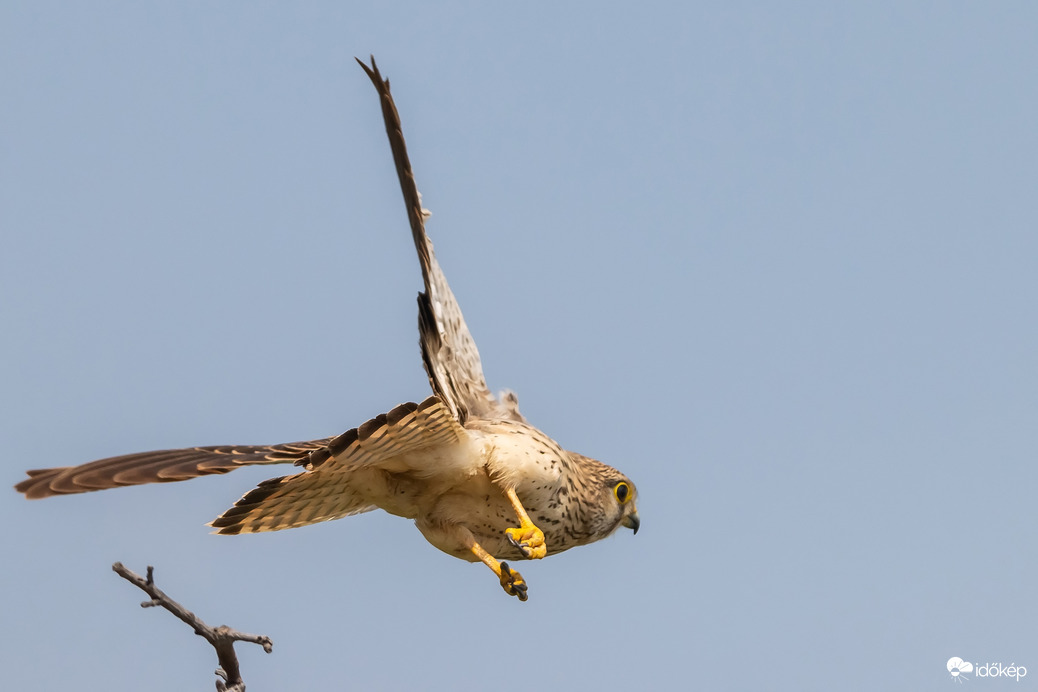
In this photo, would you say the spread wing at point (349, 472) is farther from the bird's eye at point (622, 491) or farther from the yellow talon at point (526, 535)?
the bird's eye at point (622, 491)

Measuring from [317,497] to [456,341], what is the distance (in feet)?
3.59

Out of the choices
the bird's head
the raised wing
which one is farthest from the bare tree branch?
the bird's head

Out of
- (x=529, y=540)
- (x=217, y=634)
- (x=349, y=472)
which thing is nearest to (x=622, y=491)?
(x=529, y=540)

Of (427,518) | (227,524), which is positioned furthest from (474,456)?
(227,524)

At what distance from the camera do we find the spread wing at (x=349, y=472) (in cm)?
440

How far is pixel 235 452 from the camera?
4910 millimetres

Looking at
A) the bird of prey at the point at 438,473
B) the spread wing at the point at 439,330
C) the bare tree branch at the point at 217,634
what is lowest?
the bare tree branch at the point at 217,634

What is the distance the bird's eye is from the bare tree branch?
235 cm

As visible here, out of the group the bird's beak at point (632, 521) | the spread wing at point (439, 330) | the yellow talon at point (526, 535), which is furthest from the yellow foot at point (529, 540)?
the bird's beak at point (632, 521)

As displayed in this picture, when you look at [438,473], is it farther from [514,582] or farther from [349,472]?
[514,582]

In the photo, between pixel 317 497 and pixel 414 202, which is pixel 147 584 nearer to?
pixel 317 497

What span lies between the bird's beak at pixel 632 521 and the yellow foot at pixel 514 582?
4.62 feet

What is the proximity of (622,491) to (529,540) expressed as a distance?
1137mm

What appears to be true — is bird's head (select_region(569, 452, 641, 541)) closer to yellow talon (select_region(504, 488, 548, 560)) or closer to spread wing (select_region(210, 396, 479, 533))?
yellow talon (select_region(504, 488, 548, 560))
